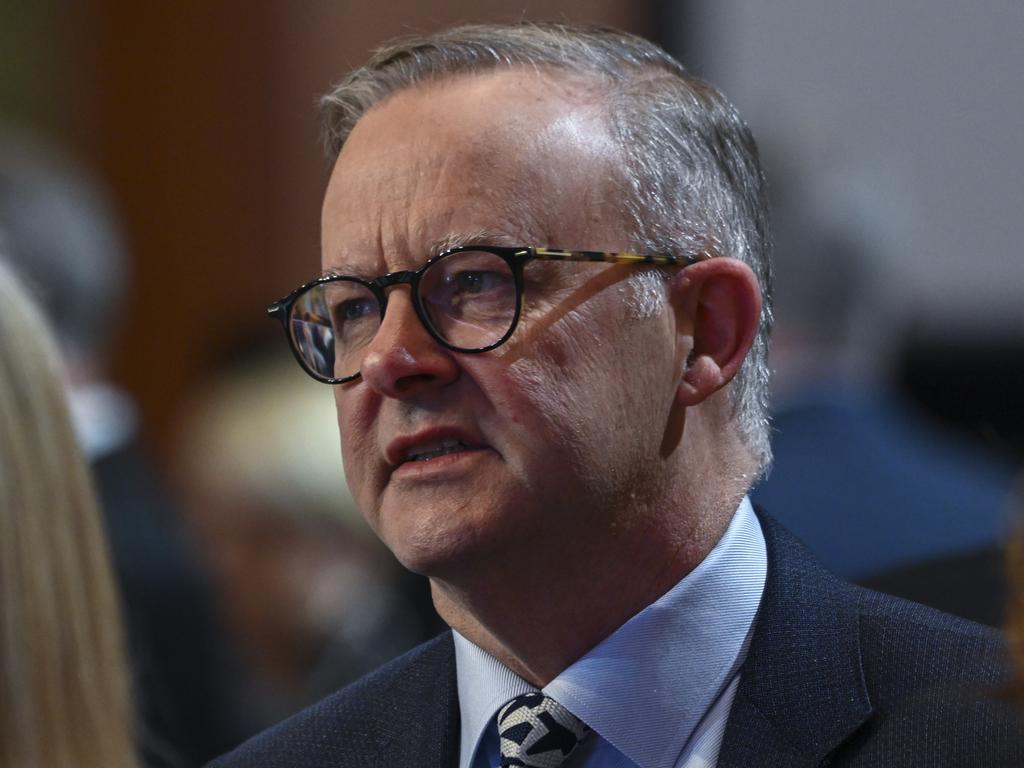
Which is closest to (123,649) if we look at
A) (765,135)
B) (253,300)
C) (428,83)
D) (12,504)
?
(12,504)

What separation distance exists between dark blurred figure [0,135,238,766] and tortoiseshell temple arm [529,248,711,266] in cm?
155

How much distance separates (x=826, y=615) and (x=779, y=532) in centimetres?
15

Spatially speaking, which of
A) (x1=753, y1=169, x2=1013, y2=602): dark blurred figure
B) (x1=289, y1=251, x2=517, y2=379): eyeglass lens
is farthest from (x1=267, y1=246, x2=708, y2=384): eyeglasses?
(x1=753, y1=169, x2=1013, y2=602): dark blurred figure

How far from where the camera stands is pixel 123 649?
2.51 meters

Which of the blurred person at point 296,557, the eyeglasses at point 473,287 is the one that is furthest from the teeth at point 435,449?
the blurred person at point 296,557

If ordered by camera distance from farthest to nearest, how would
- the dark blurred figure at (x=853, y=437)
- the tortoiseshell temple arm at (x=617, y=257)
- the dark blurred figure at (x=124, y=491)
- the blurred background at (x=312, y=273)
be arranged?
1. the dark blurred figure at (x=124, y=491)
2. the blurred background at (x=312, y=273)
3. the dark blurred figure at (x=853, y=437)
4. the tortoiseshell temple arm at (x=617, y=257)

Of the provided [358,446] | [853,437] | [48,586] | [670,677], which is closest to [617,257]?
[358,446]

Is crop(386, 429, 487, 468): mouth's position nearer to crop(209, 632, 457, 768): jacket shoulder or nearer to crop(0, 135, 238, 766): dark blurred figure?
crop(209, 632, 457, 768): jacket shoulder

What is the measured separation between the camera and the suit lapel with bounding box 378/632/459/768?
6.54ft

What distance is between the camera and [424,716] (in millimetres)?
2031

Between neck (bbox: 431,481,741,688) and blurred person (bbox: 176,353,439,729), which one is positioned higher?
neck (bbox: 431,481,741,688)

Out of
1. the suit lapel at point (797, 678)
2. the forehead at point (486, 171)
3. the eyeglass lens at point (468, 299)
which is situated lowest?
the suit lapel at point (797, 678)

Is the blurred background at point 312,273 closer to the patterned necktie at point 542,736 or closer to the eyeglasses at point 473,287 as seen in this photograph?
the eyeglasses at point 473,287

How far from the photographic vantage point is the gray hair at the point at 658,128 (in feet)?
6.30
